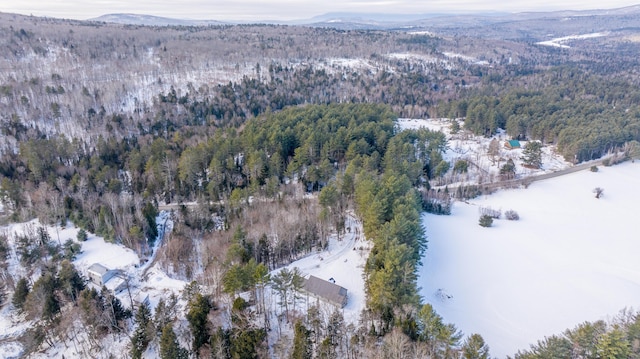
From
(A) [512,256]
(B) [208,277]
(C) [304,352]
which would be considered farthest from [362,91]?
(C) [304,352]

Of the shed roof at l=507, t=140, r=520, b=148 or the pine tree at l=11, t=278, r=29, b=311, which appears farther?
the shed roof at l=507, t=140, r=520, b=148

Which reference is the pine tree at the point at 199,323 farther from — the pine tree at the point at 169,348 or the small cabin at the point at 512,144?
the small cabin at the point at 512,144

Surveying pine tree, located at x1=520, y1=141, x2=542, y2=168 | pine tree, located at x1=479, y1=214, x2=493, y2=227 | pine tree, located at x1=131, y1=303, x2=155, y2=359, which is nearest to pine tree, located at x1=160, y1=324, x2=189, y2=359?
pine tree, located at x1=131, y1=303, x2=155, y2=359

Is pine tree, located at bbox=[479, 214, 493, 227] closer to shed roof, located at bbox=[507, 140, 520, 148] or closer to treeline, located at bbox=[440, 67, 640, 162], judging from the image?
treeline, located at bbox=[440, 67, 640, 162]

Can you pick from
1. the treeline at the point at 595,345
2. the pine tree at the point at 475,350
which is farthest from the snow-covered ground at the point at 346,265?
the treeline at the point at 595,345

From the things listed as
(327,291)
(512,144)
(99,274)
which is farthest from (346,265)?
(512,144)

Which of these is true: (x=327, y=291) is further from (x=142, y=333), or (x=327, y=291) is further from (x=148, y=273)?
(x=148, y=273)
